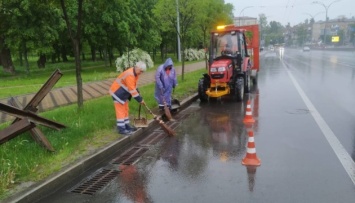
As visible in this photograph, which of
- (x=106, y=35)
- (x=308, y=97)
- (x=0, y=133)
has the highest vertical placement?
(x=106, y=35)

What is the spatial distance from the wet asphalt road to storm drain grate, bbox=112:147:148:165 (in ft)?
0.06

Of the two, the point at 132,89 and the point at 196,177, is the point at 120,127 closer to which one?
the point at 132,89

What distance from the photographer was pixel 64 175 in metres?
4.99

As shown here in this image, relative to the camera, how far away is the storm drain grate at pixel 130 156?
233 inches

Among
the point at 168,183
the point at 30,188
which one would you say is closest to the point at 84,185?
the point at 30,188

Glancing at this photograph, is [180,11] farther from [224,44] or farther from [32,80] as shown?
[32,80]

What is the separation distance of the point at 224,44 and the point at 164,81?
395 cm

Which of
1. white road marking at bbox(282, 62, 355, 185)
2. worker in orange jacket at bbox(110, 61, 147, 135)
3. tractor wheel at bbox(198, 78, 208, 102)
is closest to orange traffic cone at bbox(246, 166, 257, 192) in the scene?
white road marking at bbox(282, 62, 355, 185)

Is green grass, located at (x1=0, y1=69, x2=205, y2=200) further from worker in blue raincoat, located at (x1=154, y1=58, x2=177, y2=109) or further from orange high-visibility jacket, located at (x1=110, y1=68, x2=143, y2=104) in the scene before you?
worker in blue raincoat, located at (x1=154, y1=58, x2=177, y2=109)

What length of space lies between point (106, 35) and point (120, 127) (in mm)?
20965

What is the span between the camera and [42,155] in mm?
5500

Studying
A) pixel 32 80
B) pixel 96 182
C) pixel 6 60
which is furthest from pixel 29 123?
pixel 6 60

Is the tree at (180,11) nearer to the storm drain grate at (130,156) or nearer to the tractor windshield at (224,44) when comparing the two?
the tractor windshield at (224,44)

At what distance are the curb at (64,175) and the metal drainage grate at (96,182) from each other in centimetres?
26
